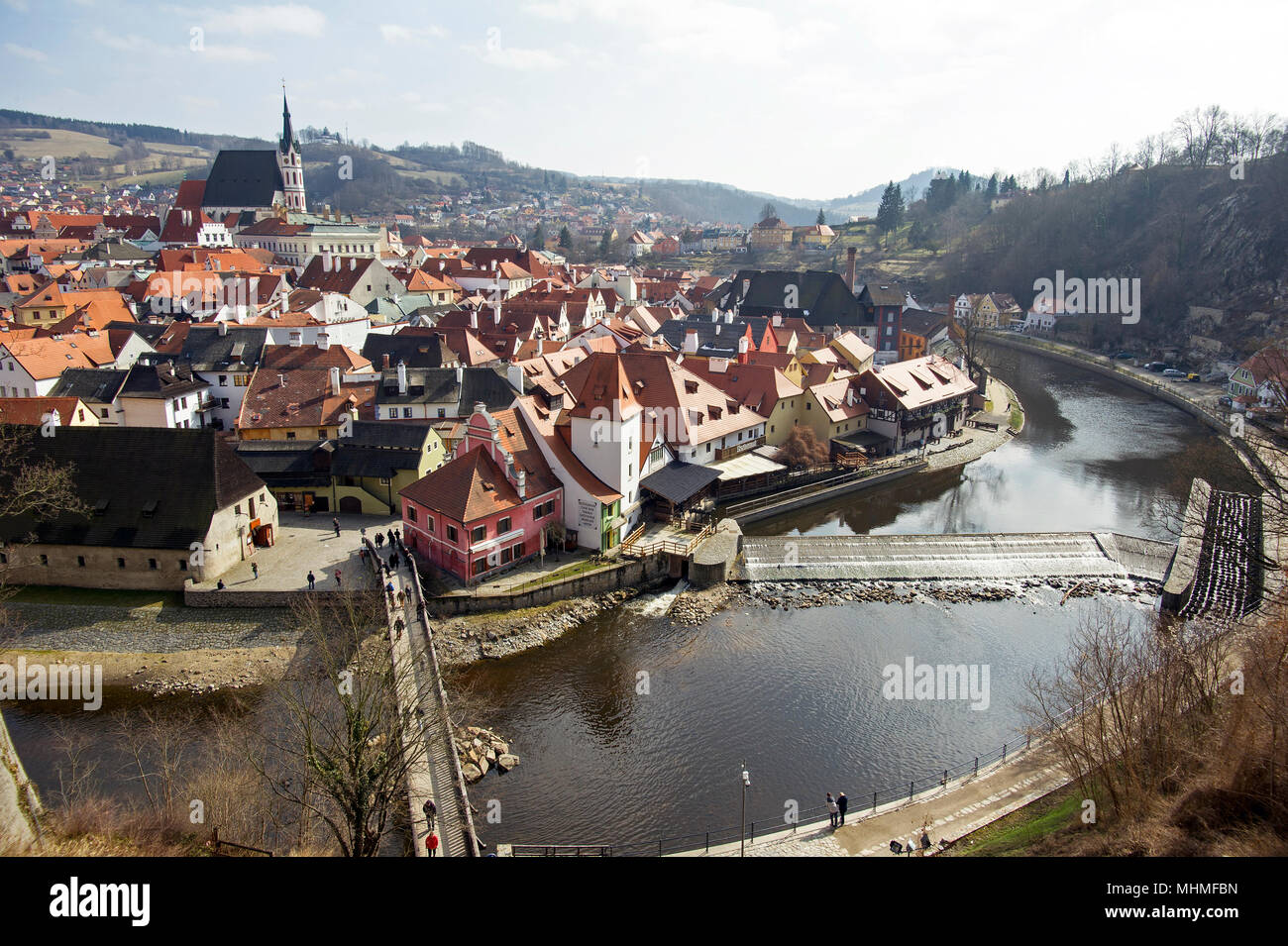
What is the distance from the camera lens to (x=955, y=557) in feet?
102

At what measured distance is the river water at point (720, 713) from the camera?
60.7ft

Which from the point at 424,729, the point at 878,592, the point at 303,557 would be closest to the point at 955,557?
the point at 878,592

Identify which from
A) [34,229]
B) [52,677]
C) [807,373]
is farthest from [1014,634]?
[34,229]

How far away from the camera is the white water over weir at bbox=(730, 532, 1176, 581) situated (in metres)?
30.0

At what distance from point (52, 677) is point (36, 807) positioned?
9758 millimetres

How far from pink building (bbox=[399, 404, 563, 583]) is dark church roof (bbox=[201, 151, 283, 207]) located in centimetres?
8703

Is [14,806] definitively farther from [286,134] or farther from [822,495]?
[286,134]

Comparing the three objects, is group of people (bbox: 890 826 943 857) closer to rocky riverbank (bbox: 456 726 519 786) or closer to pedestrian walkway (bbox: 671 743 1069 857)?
pedestrian walkway (bbox: 671 743 1069 857)

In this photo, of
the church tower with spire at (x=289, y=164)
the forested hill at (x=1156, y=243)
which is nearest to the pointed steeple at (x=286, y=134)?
the church tower with spire at (x=289, y=164)

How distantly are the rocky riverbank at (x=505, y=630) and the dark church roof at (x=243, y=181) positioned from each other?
9193 cm

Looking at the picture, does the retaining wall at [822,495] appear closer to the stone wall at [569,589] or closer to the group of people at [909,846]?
the stone wall at [569,589]
